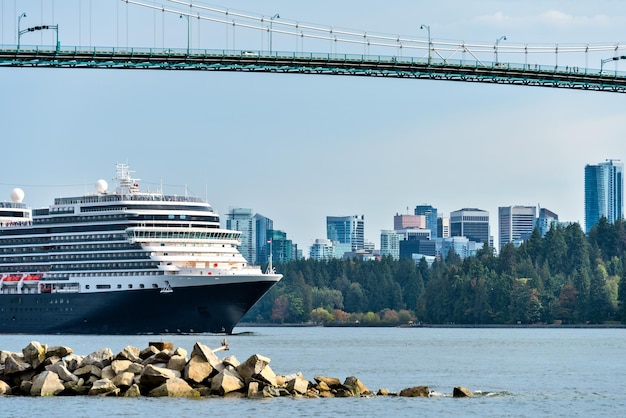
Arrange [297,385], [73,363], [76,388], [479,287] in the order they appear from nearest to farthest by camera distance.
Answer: [297,385] < [76,388] < [73,363] < [479,287]

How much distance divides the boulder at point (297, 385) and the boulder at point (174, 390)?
226 centimetres

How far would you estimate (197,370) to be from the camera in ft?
124

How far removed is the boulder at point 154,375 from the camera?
37344mm

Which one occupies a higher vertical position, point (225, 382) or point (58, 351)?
point (58, 351)

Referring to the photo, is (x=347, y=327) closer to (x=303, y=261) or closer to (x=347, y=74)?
(x=303, y=261)

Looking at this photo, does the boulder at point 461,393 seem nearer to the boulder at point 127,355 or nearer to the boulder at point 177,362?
the boulder at point 177,362

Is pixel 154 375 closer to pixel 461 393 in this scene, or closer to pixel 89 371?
pixel 89 371

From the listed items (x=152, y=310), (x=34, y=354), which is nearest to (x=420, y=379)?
(x=34, y=354)

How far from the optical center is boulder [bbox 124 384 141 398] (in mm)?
37250

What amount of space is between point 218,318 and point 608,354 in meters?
21.1

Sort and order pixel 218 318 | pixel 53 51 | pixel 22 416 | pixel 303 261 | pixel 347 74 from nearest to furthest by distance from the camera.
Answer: pixel 22 416 → pixel 53 51 → pixel 347 74 → pixel 218 318 → pixel 303 261

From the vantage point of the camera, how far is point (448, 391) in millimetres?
41031

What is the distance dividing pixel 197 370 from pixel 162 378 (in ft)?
3.02

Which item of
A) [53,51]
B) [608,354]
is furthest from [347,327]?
[53,51]
